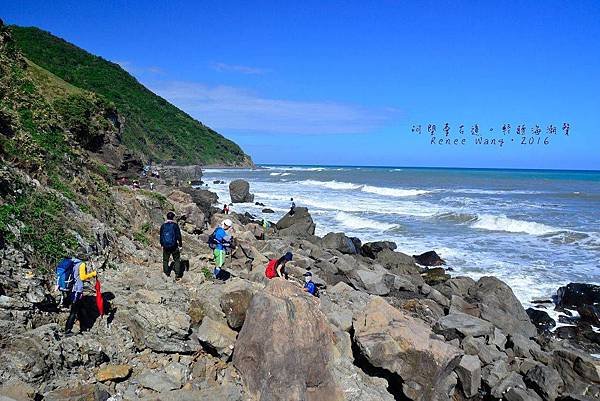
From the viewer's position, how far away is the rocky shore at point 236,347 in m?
6.55

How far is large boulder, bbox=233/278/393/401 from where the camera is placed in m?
6.69

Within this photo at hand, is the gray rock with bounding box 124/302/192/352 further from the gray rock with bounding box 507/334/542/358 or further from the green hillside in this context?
the green hillside

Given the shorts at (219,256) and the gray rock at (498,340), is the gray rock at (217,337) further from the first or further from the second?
the gray rock at (498,340)

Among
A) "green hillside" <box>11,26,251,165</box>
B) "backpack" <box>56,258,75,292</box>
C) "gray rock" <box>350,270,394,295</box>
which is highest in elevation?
"green hillside" <box>11,26,251,165</box>

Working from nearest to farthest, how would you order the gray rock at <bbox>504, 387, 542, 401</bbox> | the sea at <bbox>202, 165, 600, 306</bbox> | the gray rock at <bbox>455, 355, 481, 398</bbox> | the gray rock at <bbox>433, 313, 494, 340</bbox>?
the gray rock at <bbox>504, 387, 542, 401</bbox>
the gray rock at <bbox>455, 355, 481, 398</bbox>
the gray rock at <bbox>433, 313, 494, 340</bbox>
the sea at <bbox>202, 165, 600, 306</bbox>

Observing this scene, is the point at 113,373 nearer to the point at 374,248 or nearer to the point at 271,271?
the point at 271,271

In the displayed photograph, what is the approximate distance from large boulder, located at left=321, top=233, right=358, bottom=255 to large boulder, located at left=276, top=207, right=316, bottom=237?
228cm

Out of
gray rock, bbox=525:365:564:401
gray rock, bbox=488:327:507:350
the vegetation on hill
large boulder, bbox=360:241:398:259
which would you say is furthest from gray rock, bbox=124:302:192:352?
large boulder, bbox=360:241:398:259

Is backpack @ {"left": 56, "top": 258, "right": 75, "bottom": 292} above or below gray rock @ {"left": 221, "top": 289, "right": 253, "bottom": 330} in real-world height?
above

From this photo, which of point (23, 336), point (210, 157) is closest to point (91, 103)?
point (23, 336)

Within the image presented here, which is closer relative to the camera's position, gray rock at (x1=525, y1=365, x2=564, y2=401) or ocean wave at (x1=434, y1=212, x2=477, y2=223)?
gray rock at (x1=525, y1=365, x2=564, y2=401)

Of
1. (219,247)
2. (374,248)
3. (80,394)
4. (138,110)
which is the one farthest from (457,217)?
(138,110)

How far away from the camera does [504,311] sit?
13414mm

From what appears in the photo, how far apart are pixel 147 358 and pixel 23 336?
1.80m
